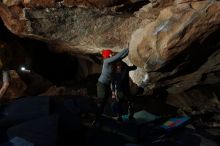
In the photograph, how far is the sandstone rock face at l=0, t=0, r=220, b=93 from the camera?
6.52 m

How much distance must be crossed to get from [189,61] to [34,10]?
15.0 ft

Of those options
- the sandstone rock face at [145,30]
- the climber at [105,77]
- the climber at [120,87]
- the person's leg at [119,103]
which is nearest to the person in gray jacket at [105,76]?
the climber at [105,77]

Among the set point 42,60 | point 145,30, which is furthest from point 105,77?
point 42,60

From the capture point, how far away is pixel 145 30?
23.7ft

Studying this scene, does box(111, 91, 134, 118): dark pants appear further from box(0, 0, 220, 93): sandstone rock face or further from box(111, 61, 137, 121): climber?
box(0, 0, 220, 93): sandstone rock face

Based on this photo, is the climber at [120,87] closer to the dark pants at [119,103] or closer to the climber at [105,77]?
the dark pants at [119,103]

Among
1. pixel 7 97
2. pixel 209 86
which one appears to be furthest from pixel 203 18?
pixel 7 97

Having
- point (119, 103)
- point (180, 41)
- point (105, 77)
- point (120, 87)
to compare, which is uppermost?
point (180, 41)

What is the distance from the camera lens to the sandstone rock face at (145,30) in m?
6.52

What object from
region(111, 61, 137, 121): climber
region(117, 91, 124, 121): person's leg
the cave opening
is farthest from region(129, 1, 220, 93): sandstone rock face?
the cave opening

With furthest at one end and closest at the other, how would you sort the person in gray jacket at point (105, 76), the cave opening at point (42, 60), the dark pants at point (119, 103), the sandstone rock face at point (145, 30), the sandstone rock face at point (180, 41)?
the cave opening at point (42, 60), the dark pants at point (119, 103), the person in gray jacket at point (105, 76), the sandstone rock face at point (145, 30), the sandstone rock face at point (180, 41)

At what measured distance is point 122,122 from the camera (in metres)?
7.96

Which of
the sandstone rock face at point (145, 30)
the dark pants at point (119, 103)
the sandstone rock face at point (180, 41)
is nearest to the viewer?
the sandstone rock face at point (180, 41)

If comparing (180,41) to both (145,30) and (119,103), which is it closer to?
(145,30)
